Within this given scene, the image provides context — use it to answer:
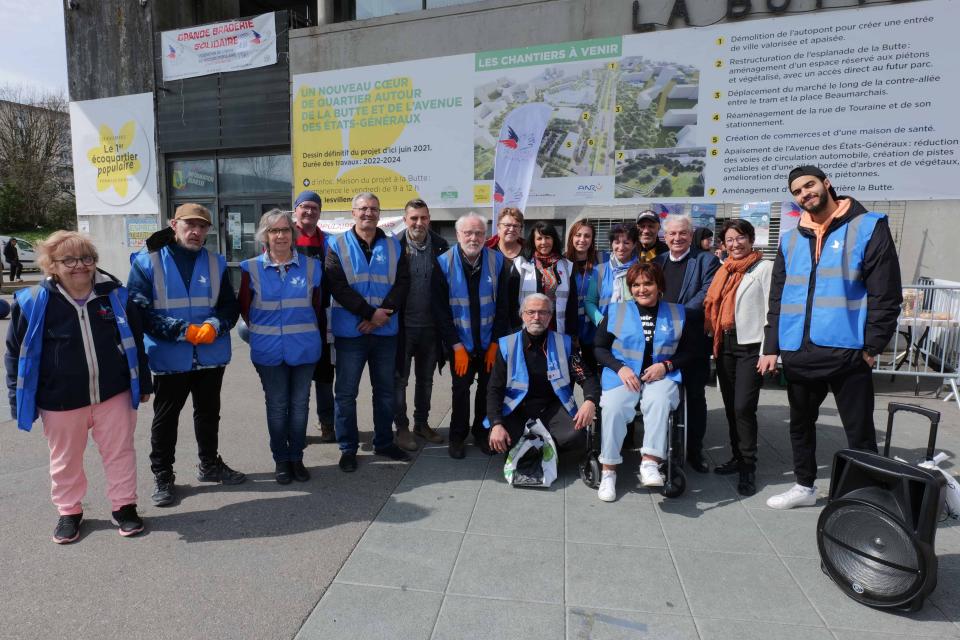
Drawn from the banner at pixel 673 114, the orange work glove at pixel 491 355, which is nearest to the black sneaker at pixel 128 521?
the orange work glove at pixel 491 355

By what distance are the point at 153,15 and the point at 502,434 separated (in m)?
13.1

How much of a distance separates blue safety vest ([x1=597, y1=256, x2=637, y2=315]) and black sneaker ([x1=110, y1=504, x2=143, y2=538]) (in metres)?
3.32

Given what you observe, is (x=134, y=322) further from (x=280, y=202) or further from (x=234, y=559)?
(x=280, y=202)

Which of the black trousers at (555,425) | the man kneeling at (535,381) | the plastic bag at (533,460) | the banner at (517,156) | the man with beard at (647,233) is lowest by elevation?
the plastic bag at (533,460)

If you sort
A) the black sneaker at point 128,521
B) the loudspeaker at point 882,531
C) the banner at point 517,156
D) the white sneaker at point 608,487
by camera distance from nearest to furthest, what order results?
1. the loudspeaker at point 882,531
2. the black sneaker at point 128,521
3. the white sneaker at point 608,487
4. the banner at point 517,156

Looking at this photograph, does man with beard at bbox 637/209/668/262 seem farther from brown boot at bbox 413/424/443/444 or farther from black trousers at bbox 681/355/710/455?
brown boot at bbox 413/424/443/444

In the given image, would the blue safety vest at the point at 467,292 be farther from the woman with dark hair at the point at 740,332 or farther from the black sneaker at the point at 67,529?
the black sneaker at the point at 67,529

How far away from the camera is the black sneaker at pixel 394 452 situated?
420cm

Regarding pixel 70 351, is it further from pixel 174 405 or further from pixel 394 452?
pixel 394 452

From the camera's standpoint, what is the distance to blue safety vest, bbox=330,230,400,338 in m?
3.93

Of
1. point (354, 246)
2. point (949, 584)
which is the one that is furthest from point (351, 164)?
point (949, 584)

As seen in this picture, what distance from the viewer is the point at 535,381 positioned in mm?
4070

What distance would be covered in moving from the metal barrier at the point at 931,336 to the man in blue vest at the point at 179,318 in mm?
6364

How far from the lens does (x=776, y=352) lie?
11.5 feet
